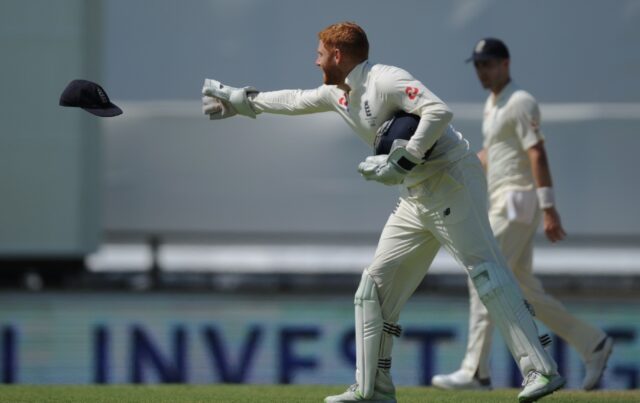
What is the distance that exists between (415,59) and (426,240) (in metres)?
3.68

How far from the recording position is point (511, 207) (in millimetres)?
6648

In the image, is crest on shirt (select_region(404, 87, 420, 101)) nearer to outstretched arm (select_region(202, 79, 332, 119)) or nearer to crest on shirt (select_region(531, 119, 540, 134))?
outstretched arm (select_region(202, 79, 332, 119))

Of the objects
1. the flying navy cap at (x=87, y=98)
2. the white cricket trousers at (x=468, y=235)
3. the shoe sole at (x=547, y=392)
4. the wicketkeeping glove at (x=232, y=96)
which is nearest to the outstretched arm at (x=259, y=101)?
the wicketkeeping glove at (x=232, y=96)

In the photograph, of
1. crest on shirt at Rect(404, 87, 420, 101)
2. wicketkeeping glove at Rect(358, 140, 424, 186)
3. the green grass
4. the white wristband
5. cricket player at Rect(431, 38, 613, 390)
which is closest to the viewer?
wicketkeeping glove at Rect(358, 140, 424, 186)

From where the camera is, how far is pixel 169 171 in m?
8.96

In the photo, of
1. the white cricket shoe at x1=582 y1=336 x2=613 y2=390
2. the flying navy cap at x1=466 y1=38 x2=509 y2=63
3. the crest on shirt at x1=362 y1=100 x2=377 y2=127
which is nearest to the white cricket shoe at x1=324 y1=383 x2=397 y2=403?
the crest on shirt at x1=362 y1=100 x2=377 y2=127

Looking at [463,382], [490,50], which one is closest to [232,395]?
[463,382]

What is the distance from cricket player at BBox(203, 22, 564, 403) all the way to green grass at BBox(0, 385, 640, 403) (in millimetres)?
661

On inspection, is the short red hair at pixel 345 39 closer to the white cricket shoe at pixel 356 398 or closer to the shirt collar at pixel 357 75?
the shirt collar at pixel 357 75

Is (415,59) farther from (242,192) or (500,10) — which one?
(242,192)

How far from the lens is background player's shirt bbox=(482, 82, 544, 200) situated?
21.7 ft

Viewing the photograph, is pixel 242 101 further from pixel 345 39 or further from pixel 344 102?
pixel 345 39

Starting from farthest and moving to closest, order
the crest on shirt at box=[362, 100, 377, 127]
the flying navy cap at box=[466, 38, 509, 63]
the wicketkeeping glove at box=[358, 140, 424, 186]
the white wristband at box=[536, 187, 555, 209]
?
the flying navy cap at box=[466, 38, 509, 63] → the white wristband at box=[536, 187, 555, 209] → the crest on shirt at box=[362, 100, 377, 127] → the wicketkeeping glove at box=[358, 140, 424, 186]

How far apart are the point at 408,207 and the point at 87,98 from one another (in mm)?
1378
